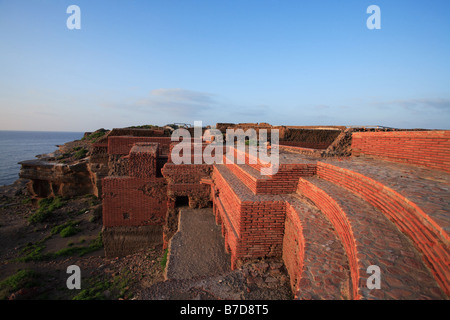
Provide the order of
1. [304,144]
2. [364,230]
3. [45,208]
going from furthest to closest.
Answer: [45,208]
[304,144]
[364,230]

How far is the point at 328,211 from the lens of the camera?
10.6 feet

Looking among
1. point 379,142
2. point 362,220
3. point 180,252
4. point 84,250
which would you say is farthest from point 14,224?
point 379,142

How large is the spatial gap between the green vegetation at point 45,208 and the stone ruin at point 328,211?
7.02m

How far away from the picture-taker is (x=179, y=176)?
22.7 ft

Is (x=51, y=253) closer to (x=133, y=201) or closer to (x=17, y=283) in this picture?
(x=17, y=283)

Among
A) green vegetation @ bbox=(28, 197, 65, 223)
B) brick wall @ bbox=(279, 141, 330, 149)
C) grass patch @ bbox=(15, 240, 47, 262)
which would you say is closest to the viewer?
grass patch @ bbox=(15, 240, 47, 262)

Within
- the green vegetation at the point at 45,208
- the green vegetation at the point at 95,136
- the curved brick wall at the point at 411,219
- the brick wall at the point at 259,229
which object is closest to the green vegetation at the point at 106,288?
the brick wall at the point at 259,229

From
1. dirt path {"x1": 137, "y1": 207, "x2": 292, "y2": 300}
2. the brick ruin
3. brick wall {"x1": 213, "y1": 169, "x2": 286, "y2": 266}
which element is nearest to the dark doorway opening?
the brick ruin

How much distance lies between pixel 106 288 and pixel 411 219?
7.20 m

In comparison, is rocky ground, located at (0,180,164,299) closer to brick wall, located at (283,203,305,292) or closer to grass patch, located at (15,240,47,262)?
grass patch, located at (15,240,47,262)

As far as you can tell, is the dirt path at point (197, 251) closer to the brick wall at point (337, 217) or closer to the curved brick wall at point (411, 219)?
the brick wall at point (337, 217)

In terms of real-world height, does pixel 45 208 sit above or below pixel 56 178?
below

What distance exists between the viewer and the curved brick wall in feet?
5.59

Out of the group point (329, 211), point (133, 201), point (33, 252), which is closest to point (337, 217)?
point (329, 211)
